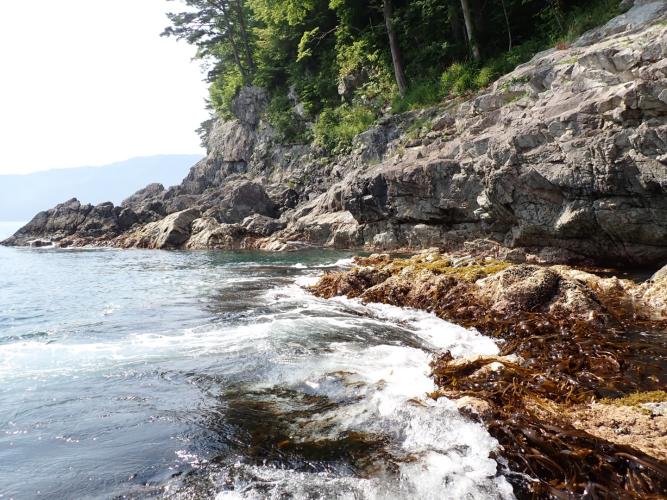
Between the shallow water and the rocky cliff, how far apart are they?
279 inches

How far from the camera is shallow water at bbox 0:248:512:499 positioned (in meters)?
4.33

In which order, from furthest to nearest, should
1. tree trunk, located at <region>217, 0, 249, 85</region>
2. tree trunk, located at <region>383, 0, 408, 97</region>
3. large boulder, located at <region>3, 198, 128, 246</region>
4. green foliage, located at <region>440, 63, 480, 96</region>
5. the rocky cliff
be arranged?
tree trunk, located at <region>217, 0, 249, 85</region>, large boulder, located at <region>3, 198, 128, 246</region>, tree trunk, located at <region>383, 0, 408, 97</region>, green foliage, located at <region>440, 63, 480, 96</region>, the rocky cliff

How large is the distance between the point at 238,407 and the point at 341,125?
101 feet

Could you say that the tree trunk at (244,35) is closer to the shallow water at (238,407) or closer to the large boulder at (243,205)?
the large boulder at (243,205)

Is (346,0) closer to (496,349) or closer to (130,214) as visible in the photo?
(130,214)

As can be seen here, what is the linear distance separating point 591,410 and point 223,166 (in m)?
48.0

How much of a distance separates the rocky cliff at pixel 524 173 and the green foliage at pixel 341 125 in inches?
57.2

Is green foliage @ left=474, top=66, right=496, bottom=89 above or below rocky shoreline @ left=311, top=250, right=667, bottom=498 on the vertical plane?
above

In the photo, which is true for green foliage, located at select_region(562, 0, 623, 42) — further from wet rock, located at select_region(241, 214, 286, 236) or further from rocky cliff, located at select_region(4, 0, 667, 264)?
wet rock, located at select_region(241, 214, 286, 236)

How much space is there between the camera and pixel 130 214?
44375 millimetres

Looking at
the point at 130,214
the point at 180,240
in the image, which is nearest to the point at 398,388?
the point at 180,240

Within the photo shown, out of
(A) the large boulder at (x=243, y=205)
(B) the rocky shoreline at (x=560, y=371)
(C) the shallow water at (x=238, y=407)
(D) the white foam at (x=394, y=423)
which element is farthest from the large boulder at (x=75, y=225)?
(D) the white foam at (x=394, y=423)

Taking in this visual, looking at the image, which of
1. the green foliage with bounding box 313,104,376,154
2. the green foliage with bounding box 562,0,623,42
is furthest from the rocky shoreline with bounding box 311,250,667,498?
the green foliage with bounding box 313,104,376,154

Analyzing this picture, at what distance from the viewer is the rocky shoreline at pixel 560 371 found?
4031 mm
